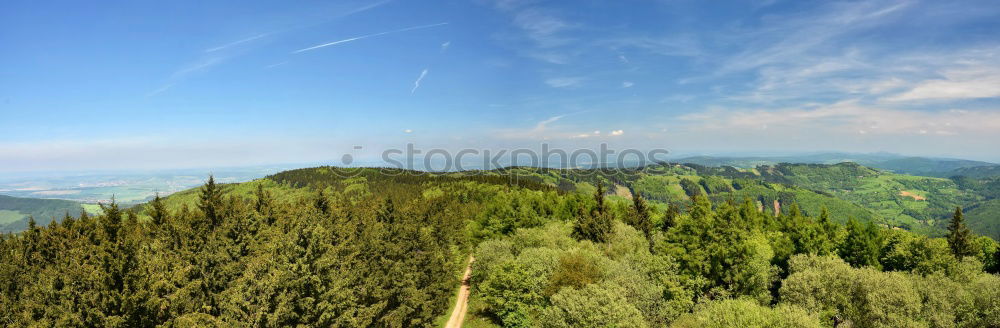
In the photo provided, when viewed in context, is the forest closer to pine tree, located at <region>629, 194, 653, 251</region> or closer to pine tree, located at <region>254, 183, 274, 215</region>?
pine tree, located at <region>254, 183, 274, 215</region>

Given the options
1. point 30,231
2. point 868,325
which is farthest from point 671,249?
point 30,231

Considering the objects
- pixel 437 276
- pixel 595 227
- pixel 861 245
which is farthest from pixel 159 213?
pixel 861 245

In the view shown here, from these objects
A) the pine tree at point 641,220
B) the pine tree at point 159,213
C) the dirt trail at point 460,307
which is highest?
the pine tree at point 159,213

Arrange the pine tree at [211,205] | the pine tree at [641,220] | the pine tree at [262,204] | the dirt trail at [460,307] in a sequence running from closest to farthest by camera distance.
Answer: the pine tree at [211,205]
the dirt trail at [460,307]
the pine tree at [262,204]
the pine tree at [641,220]

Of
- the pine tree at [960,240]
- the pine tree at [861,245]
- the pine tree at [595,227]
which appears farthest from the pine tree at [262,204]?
the pine tree at [960,240]

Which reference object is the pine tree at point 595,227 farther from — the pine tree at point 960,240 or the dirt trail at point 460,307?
the pine tree at point 960,240

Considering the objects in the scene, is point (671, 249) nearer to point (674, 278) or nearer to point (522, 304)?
point (674, 278)

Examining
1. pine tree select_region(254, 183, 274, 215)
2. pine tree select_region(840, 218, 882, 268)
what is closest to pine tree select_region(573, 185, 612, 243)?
pine tree select_region(840, 218, 882, 268)
